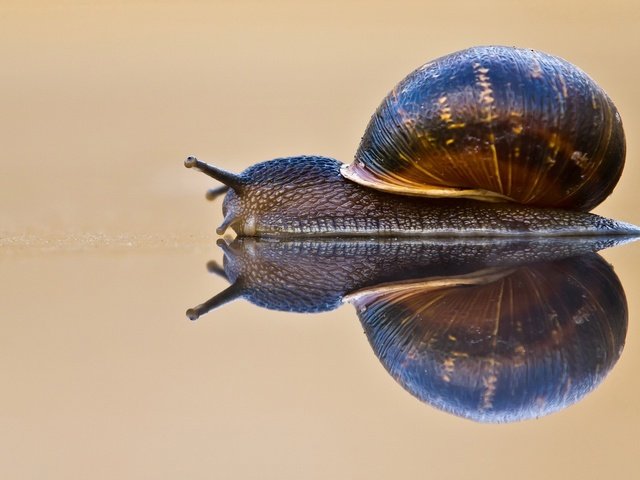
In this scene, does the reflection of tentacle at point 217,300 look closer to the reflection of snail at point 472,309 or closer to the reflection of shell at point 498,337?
the reflection of snail at point 472,309

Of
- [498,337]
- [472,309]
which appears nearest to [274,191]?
[472,309]

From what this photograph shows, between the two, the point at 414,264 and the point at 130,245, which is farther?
the point at 130,245

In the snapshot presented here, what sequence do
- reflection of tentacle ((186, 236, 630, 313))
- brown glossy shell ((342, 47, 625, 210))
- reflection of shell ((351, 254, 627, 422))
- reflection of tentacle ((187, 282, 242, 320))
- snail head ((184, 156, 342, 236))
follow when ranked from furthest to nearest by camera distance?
snail head ((184, 156, 342, 236)) < brown glossy shell ((342, 47, 625, 210)) < reflection of tentacle ((186, 236, 630, 313)) < reflection of tentacle ((187, 282, 242, 320)) < reflection of shell ((351, 254, 627, 422))

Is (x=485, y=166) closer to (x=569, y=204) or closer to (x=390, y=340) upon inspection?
(x=569, y=204)

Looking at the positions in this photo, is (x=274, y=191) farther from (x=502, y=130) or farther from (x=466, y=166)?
(x=502, y=130)

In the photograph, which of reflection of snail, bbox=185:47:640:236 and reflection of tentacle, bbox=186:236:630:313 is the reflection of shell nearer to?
reflection of tentacle, bbox=186:236:630:313

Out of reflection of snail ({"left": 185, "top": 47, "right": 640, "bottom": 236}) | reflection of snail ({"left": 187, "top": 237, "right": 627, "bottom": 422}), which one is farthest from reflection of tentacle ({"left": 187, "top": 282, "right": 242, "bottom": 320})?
reflection of snail ({"left": 185, "top": 47, "right": 640, "bottom": 236})

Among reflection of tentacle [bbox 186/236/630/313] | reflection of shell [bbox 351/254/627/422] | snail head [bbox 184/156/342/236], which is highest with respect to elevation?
reflection of shell [bbox 351/254/627/422]

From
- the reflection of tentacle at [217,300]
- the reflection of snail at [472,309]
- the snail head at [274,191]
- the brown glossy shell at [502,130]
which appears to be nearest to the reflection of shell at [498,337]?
the reflection of snail at [472,309]

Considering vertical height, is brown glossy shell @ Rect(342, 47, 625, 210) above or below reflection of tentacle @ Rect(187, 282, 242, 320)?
above

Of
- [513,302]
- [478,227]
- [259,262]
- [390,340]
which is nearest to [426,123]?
[478,227]
